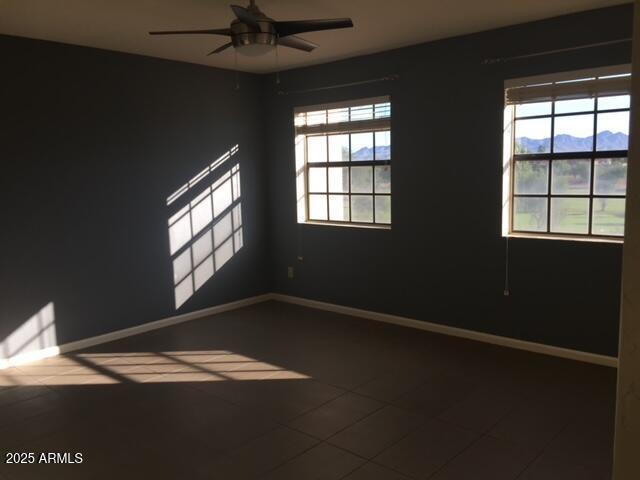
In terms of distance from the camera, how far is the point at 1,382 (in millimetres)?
3947

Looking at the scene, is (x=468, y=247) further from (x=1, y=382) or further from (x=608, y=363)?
(x=1, y=382)

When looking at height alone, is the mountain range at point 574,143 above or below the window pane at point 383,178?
above

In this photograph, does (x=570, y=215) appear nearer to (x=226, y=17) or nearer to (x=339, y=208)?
(x=339, y=208)

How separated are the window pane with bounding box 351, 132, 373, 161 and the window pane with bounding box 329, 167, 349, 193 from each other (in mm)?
189

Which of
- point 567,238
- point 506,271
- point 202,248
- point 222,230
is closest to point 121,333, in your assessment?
point 202,248

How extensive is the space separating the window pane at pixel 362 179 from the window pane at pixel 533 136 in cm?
148

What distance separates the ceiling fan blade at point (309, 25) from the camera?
10.1 ft

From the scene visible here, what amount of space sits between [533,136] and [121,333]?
385 cm

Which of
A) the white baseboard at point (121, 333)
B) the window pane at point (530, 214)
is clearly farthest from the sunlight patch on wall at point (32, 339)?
the window pane at point (530, 214)

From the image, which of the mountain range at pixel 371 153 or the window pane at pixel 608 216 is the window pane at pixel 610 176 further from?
the mountain range at pixel 371 153

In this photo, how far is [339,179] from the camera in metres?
5.68

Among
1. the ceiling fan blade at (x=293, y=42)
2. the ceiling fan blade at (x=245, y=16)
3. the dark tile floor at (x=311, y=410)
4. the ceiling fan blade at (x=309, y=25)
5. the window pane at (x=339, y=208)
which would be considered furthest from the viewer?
the window pane at (x=339, y=208)

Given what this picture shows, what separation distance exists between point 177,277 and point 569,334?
3.48 metres

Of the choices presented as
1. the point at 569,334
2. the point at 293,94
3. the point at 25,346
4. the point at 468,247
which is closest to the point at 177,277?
the point at 25,346
